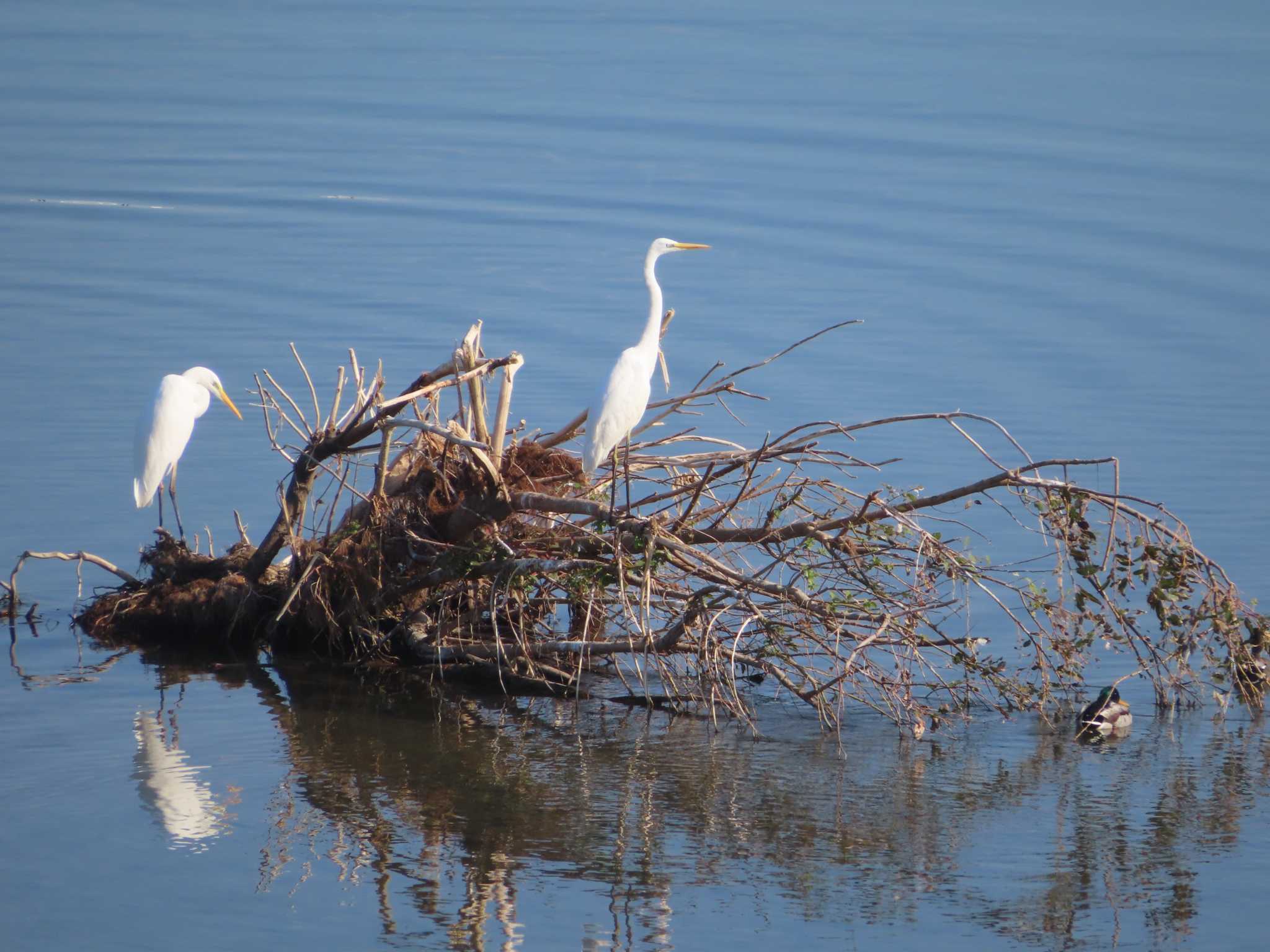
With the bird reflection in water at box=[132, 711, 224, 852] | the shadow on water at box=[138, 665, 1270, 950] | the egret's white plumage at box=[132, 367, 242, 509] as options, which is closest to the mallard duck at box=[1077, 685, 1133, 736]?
the shadow on water at box=[138, 665, 1270, 950]

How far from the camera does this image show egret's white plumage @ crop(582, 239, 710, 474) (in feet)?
23.3

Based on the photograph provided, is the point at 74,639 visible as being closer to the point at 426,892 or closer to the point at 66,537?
the point at 66,537

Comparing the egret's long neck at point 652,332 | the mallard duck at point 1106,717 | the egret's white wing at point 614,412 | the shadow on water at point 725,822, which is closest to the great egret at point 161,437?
the shadow on water at point 725,822

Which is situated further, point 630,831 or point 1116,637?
point 1116,637

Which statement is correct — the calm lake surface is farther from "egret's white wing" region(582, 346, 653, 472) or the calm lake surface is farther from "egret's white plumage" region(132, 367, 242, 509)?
"egret's white wing" region(582, 346, 653, 472)

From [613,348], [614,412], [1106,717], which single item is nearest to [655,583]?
[614,412]

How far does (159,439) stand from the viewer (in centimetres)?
828

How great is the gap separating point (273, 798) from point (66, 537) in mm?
3678

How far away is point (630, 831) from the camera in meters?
5.62

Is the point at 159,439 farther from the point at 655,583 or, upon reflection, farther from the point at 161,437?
the point at 655,583

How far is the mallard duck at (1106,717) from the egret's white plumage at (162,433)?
4.74 meters

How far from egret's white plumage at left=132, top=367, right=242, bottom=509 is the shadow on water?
5.58 ft

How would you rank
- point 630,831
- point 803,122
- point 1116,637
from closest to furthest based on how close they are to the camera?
point 630,831
point 1116,637
point 803,122

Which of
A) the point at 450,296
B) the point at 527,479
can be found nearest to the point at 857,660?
the point at 527,479
